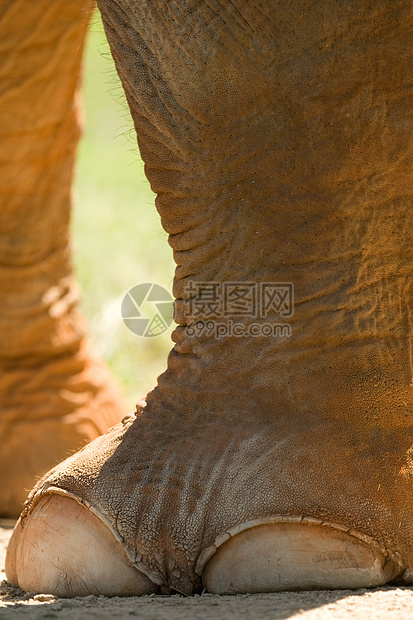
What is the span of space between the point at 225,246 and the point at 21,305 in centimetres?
112

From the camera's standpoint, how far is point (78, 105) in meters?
2.55

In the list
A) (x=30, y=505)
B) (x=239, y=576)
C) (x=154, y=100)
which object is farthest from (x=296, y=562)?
(x=154, y=100)

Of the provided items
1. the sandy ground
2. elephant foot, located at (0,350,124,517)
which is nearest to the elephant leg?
elephant foot, located at (0,350,124,517)

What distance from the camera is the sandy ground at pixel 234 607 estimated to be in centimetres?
121

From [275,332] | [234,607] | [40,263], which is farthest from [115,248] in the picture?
[234,607]

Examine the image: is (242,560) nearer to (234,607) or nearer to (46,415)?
(234,607)

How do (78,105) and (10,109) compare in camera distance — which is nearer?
(10,109)

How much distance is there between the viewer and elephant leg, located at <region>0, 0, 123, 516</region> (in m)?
2.29

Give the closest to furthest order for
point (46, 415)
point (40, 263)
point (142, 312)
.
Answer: point (46, 415) < point (40, 263) < point (142, 312)

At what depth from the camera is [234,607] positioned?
4.10ft

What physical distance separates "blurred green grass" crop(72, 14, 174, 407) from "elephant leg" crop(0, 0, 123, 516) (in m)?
0.13

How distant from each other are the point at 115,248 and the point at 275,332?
288 centimetres

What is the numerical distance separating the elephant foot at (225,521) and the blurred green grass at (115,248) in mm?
582

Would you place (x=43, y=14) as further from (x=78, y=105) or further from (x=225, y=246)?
(x=225, y=246)
